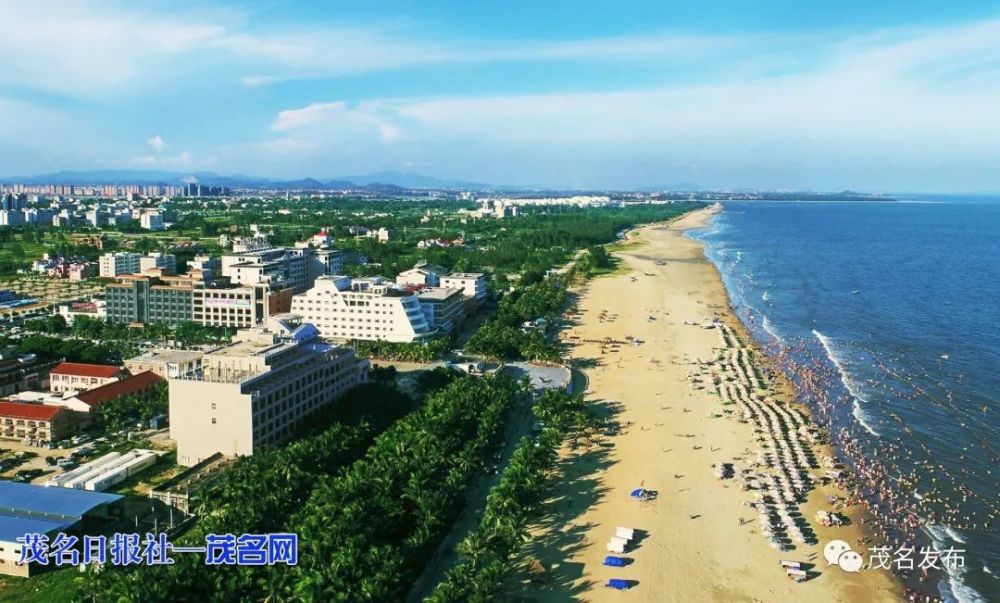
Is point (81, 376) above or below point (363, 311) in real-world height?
below

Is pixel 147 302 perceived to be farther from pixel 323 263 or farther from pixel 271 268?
pixel 323 263

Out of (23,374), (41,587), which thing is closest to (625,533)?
(41,587)

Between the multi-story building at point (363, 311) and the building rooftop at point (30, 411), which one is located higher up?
the multi-story building at point (363, 311)

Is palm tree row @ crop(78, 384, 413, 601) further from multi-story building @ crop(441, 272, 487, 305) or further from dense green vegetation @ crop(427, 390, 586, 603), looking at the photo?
multi-story building @ crop(441, 272, 487, 305)

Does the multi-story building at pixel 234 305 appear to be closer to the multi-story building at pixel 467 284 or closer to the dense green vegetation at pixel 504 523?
the multi-story building at pixel 467 284

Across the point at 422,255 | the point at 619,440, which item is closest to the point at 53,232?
the point at 422,255

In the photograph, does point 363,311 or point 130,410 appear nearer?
point 130,410

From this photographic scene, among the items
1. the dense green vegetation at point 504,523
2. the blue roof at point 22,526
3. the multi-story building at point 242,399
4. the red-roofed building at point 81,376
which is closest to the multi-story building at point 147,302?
the red-roofed building at point 81,376

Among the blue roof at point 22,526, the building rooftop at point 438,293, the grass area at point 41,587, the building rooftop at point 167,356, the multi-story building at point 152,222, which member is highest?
the multi-story building at point 152,222
